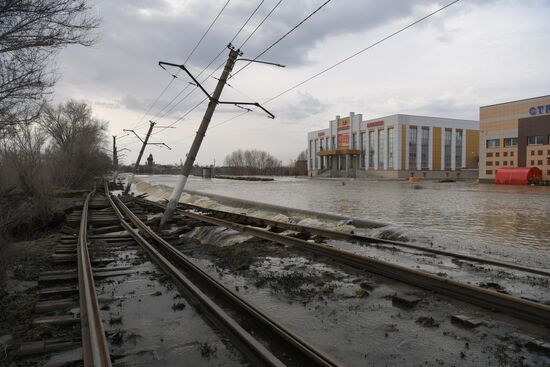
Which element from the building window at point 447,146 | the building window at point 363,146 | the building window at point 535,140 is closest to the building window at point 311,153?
the building window at point 363,146

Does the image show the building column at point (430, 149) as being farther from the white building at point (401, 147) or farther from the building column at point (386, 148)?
the building column at point (386, 148)

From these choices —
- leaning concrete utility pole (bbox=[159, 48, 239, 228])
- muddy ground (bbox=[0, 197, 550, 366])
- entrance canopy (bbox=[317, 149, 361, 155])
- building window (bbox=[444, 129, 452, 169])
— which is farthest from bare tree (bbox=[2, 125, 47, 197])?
building window (bbox=[444, 129, 452, 169])

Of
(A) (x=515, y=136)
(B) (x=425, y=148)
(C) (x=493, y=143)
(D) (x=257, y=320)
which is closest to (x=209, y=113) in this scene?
(D) (x=257, y=320)

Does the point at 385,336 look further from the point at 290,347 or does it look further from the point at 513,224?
the point at 513,224

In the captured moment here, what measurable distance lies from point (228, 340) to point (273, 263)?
167 inches

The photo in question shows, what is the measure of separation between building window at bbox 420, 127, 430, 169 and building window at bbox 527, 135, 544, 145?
33.5m

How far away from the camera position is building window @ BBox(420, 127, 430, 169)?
3553 inches

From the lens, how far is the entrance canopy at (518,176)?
51656mm

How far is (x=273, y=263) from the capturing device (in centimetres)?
886

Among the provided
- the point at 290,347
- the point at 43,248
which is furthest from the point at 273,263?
the point at 43,248

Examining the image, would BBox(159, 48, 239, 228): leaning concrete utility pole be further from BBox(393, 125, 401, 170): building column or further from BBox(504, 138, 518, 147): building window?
BBox(393, 125, 401, 170): building column

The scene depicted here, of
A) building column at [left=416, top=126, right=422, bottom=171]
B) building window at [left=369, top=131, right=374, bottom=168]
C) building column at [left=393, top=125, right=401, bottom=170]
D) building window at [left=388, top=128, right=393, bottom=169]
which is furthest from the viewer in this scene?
building window at [left=369, top=131, right=374, bottom=168]

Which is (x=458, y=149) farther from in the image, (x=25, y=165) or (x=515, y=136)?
(x=25, y=165)

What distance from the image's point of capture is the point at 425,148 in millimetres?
90750
